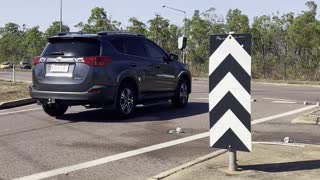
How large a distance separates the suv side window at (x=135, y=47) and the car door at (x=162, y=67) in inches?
8.1

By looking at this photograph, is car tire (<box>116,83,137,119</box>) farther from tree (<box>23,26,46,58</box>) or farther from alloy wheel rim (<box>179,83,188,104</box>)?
tree (<box>23,26,46,58</box>)

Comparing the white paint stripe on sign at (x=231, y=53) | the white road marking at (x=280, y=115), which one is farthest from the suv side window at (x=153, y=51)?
the white paint stripe on sign at (x=231, y=53)

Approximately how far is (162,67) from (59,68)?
2.88 metres

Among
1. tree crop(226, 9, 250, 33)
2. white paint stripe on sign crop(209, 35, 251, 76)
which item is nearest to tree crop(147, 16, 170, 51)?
tree crop(226, 9, 250, 33)

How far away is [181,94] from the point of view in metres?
14.3

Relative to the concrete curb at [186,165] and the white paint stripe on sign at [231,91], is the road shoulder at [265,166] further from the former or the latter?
the white paint stripe on sign at [231,91]

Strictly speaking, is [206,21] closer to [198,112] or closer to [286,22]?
[286,22]

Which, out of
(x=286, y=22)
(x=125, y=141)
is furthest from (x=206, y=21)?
(x=125, y=141)

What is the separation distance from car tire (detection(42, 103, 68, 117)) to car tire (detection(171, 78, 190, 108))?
294cm

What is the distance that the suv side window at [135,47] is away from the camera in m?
12.3

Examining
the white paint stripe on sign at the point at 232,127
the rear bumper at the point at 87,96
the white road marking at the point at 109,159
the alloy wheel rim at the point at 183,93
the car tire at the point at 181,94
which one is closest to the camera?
the white paint stripe on sign at the point at 232,127

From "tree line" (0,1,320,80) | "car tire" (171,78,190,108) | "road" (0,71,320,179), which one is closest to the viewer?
"road" (0,71,320,179)

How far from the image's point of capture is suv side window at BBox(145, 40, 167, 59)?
42.7 ft

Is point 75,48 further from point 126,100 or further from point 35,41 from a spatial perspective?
point 35,41
